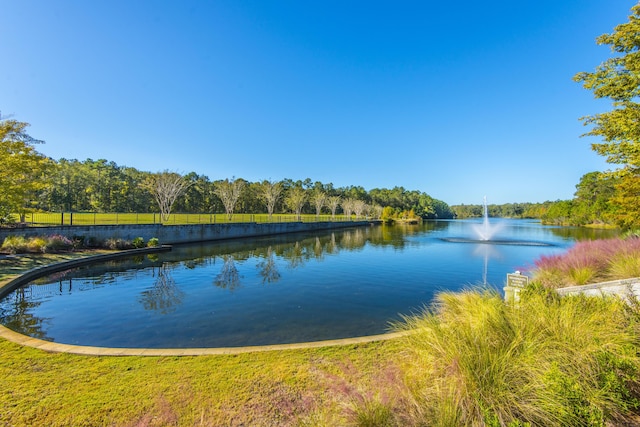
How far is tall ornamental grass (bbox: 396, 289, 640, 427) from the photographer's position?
8.29ft

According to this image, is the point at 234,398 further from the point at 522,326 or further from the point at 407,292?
the point at 407,292

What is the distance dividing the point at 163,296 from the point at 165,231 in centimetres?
1607

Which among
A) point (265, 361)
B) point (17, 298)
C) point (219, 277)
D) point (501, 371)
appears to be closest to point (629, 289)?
point (501, 371)

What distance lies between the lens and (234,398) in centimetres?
339

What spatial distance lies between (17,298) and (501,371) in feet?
37.8

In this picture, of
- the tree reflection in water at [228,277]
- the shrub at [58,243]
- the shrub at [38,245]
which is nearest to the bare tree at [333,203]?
the tree reflection in water at [228,277]

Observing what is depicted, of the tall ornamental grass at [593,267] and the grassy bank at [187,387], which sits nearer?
the grassy bank at [187,387]

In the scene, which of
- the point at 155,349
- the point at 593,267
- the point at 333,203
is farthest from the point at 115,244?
the point at 333,203

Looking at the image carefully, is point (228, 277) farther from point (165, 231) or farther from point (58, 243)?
point (165, 231)

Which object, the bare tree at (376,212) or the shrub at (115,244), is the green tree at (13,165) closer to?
the shrub at (115,244)

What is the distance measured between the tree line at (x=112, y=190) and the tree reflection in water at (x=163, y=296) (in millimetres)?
9080

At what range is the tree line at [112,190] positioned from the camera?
557 inches

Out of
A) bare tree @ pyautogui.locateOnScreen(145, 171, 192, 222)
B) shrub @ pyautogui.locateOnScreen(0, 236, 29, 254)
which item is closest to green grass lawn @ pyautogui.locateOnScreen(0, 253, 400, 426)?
shrub @ pyautogui.locateOnScreen(0, 236, 29, 254)

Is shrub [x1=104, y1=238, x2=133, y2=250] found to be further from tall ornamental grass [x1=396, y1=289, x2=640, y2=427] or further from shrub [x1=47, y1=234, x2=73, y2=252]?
tall ornamental grass [x1=396, y1=289, x2=640, y2=427]
